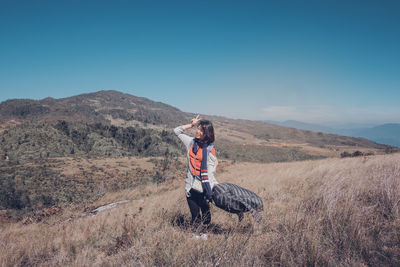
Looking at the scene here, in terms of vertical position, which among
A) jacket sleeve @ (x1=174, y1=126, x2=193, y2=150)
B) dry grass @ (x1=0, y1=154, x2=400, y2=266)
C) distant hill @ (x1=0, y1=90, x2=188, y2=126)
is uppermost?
distant hill @ (x1=0, y1=90, x2=188, y2=126)

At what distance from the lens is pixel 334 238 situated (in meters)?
2.39

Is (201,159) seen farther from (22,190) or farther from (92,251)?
(22,190)

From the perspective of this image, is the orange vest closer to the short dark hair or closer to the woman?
the woman

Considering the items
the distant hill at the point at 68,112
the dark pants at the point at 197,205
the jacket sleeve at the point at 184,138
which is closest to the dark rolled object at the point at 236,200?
the dark pants at the point at 197,205

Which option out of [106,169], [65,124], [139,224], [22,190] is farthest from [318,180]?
[65,124]

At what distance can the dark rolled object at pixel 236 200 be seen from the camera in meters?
2.60

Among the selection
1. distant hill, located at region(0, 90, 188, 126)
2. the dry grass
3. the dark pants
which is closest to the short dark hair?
the dark pants

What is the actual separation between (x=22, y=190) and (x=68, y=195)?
9.94 ft

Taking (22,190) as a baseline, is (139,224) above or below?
above

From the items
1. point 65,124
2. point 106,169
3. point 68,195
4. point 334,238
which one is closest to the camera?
point 334,238

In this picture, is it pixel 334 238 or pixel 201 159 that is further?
pixel 201 159

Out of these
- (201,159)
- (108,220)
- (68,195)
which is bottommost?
(68,195)

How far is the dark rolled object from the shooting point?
8.54 ft

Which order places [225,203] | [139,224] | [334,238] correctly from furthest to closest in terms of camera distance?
[139,224], [225,203], [334,238]
